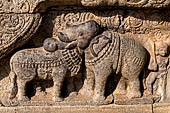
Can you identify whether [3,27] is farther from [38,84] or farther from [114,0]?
[114,0]

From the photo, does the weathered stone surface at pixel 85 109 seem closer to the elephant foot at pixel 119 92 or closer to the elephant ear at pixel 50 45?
the elephant foot at pixel 119 92

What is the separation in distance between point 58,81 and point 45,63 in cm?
18

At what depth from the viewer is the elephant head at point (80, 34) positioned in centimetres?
246

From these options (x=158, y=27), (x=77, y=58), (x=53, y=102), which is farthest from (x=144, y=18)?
(x=53, y=102)

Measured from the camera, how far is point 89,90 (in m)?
2.65

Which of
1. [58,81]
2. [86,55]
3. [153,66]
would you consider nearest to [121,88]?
[153,66]

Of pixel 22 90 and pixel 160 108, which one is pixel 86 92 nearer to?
pixel 22 90

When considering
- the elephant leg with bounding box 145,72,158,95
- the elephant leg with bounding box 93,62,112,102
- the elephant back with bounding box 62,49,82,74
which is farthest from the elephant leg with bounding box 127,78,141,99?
the elephant back with bounding box 62,49,82,74

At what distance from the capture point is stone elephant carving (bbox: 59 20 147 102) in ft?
8.15

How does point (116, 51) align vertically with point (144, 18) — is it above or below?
below

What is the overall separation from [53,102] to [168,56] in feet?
3.44

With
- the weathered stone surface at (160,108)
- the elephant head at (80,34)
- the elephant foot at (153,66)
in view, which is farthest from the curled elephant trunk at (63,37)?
the weathered stone surface at (160,108)

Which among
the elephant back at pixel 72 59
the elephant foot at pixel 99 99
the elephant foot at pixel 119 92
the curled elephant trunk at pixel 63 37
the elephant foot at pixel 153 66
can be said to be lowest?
the elephant foot at pixel 99 99

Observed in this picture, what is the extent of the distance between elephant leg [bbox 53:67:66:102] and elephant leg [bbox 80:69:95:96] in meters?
0.21
